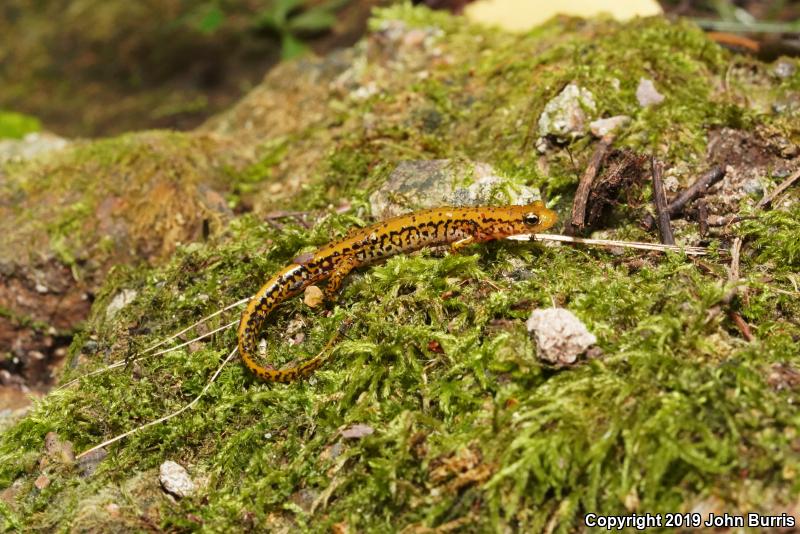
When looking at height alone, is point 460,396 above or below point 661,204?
below

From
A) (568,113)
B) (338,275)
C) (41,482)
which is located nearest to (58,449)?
(41,482)

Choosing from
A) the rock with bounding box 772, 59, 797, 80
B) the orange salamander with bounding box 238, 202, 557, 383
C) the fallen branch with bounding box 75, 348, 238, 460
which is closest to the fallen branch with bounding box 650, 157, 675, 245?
the orange salamander with bounding box 238, 202, 557, 383

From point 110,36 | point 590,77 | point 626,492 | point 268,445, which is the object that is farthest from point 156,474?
point 110,36

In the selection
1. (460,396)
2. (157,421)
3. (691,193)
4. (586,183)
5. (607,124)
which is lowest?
(157,421)

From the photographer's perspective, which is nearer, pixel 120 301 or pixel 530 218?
pixel 530 218

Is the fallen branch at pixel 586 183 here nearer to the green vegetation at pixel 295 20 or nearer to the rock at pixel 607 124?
the rock at pixel 607 124

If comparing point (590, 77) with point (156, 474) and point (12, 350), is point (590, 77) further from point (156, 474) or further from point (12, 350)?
point (12, 350)

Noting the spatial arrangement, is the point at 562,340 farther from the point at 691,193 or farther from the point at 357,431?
the point at 691,193
